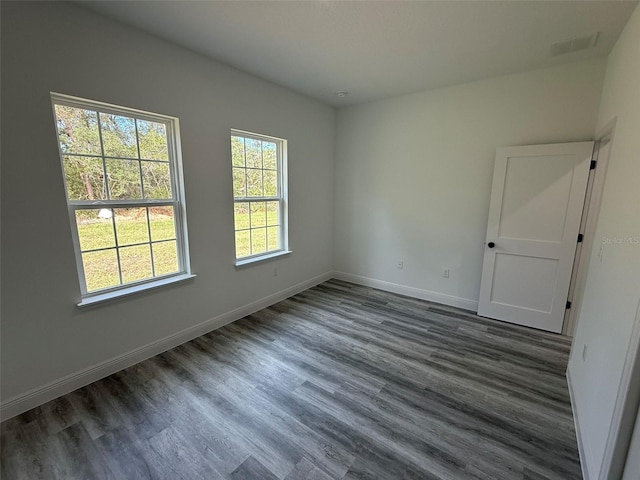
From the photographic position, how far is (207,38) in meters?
2.27

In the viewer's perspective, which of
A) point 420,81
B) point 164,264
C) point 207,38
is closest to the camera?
point 207,38

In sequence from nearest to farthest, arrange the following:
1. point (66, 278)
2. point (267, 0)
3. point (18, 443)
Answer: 1. point (18, 443)
2. point (267, 0)
3. point (66, 278)

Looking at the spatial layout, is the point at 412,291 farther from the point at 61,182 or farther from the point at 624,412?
the point at 61,182

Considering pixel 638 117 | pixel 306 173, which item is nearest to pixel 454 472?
pixel 638 117

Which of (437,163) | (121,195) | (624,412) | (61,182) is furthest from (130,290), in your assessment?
(437,163)

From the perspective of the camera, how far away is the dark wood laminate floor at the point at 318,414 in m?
1.51

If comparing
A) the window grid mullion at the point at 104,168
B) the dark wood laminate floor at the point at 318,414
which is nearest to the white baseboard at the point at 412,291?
the dark wood laminate floor at the point at 318,414

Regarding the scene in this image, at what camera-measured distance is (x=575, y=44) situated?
2.27 meters

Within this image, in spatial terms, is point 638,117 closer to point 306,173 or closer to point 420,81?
point 420,81

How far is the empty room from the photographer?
160cm

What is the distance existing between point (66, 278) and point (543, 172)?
4327mm

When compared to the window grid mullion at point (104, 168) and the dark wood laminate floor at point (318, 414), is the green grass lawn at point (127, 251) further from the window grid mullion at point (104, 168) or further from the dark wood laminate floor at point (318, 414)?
the dark wood laminate floor at point (318, 414)

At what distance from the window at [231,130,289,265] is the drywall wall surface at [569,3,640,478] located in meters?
3.03

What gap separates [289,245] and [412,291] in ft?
6.14
